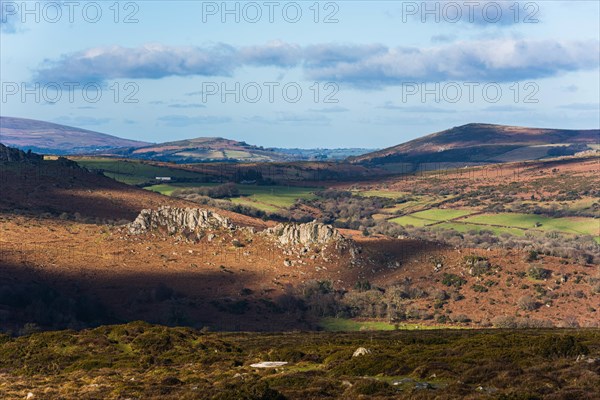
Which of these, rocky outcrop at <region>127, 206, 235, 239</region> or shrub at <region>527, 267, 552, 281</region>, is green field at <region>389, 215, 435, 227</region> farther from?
shrub at <region>527, 267, 552, 281</region>

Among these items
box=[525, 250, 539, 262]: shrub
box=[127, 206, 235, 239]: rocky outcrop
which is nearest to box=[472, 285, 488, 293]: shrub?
box=[525, 250, 539, 262]: shrub

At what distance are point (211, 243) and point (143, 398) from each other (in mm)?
70192

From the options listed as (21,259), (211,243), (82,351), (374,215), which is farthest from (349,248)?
(374,215)

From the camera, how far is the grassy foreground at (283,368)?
31.1 meters

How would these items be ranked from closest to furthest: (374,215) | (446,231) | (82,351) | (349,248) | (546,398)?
(546,398)
(82,351)
(349,248)
(446,231)
(374,215)

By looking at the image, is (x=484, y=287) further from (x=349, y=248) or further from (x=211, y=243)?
(x=211, y=243)

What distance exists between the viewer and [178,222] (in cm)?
10569

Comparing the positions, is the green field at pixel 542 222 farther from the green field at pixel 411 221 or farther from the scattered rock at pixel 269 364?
the scattered rock at pixel 269 364

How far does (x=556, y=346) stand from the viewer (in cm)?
3900

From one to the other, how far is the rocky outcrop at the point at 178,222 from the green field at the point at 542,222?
7755 centimetres

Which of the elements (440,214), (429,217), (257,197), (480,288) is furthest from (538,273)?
(257,197)

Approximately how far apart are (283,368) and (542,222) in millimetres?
138388

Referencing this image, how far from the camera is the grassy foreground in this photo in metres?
→ 31.1

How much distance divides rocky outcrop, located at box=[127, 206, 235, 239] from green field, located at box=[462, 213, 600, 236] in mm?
77548
